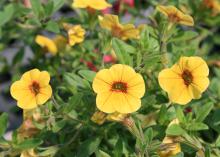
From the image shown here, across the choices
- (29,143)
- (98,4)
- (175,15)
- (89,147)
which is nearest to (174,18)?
(175,15)

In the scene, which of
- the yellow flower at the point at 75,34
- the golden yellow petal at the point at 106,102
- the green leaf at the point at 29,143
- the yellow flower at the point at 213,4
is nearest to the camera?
the golden yellow petal at the point at 106,102

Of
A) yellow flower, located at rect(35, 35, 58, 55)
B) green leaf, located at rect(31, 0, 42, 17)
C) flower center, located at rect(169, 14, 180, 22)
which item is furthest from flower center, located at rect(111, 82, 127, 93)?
yellow flower, located at rect(35, 35, 58, 55)

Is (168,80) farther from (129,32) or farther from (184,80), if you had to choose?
(129,32)

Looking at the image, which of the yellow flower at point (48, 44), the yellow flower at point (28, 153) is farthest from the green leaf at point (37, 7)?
the yellow flower at point (28, 153)

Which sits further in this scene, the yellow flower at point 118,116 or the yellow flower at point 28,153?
the yellow flower at point 28,153

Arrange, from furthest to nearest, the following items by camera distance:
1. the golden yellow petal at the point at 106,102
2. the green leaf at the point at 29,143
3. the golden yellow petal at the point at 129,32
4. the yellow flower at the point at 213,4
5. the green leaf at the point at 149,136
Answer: the yellow flower at the point at 213,4 → the golden yellow petal at the point at 129,32 → the green leaf at the point at 29,143 → the green leaf at the point at 149,136 → the golden yellow petal at the point at 106,102

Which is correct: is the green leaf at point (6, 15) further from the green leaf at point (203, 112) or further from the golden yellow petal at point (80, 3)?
the green leaf at point (203, 112)

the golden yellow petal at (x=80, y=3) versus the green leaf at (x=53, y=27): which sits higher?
the golden yellow petal at (x=80, y=3)
